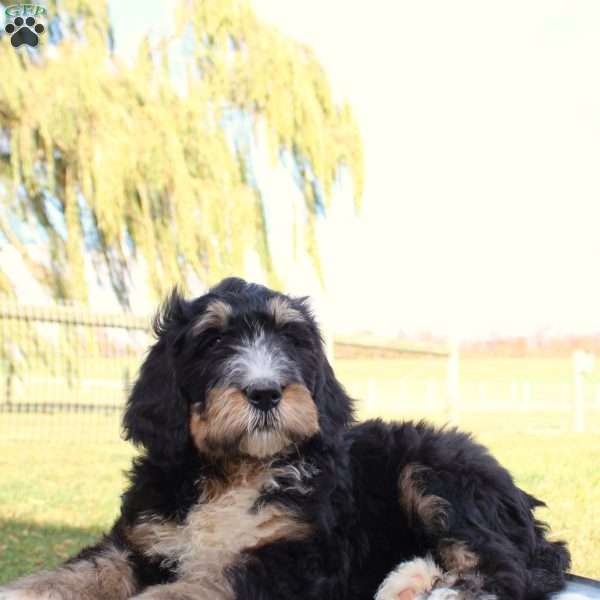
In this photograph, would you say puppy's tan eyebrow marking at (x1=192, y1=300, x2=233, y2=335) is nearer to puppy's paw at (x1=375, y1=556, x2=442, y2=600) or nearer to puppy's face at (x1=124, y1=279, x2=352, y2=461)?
puppy's face at (x1=124, y1=279, x2=352, y2=461)

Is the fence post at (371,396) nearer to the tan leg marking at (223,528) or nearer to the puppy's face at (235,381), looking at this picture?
the puppy's face at (235,381)

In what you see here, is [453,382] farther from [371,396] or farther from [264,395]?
[264,395]

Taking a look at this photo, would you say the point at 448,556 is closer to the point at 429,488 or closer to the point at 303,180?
the point at 429,488

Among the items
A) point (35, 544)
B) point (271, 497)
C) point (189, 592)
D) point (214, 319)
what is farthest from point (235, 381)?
point (35, 544)

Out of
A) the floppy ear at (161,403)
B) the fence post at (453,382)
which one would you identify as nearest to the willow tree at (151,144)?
the fence post at (453,382)

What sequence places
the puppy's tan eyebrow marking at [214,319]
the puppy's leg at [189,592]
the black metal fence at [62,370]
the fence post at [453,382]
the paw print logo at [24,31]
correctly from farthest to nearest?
the fence post at [453,382], the black metal fence at [62,370], the paw print logo at [24,31], the puppy's tan eyebrow marking at [214,319], the puppy's leg at [189,592]

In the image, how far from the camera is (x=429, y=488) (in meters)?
3.09

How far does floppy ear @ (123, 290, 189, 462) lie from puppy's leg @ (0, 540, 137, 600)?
1.24 ft

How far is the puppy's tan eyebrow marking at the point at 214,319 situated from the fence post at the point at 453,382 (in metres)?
9.91

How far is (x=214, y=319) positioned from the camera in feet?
9.60

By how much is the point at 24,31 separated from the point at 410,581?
8372mm

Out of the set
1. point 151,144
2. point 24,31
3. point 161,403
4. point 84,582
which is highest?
point 24,31

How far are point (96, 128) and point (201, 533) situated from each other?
294 inches

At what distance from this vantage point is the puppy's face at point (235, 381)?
270 centimetres
